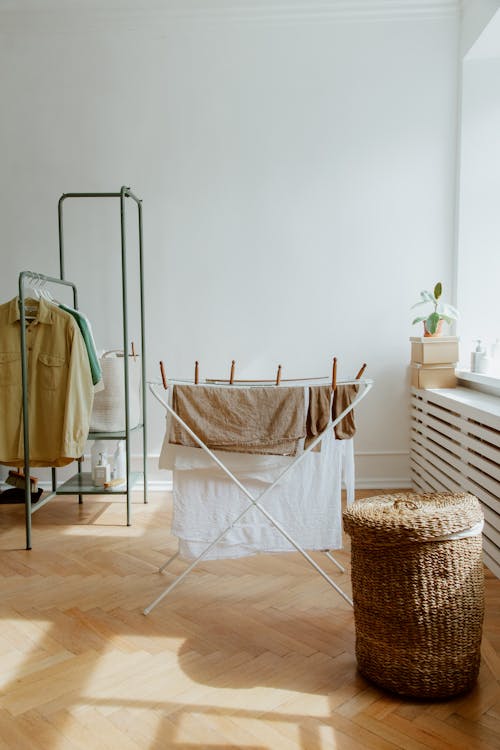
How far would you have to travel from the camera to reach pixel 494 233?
4.47m

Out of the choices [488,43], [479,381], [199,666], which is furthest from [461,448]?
[488,43]

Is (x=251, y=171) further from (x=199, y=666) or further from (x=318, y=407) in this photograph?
(x=199, y=666)

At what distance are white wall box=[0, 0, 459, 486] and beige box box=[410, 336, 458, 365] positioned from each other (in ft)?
1.24

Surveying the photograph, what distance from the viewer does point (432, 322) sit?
423 cm

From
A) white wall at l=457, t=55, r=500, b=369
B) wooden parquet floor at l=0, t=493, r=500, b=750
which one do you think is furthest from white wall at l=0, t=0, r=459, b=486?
wooden parquet floor at l=0, t=493, r=500, b=750

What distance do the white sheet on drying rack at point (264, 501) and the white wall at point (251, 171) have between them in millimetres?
1993

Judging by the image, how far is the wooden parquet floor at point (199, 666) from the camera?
73.6 inches

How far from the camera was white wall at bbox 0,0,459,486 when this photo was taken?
4.50 metres

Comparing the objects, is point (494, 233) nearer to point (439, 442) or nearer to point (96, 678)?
point (439, 442)

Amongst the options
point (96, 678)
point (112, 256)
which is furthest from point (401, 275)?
point (96, 678)

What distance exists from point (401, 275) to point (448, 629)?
300cm

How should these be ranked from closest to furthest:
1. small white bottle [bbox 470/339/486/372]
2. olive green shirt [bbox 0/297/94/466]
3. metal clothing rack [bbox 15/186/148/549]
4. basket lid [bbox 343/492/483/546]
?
basket lid [bbox 343/492/483/546], metal clothing rack [bbox 15/186/148/549], olive green shirt [bbox 0/297/94/466], small white bottle [bbox 470/339/486/372]

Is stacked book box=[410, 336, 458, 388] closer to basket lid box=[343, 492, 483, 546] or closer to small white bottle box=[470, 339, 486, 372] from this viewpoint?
small white bottle box=[470, 339, 486, 372]

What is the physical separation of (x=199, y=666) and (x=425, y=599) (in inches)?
31.5
